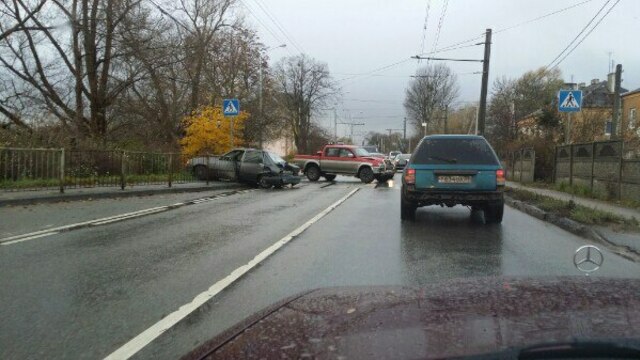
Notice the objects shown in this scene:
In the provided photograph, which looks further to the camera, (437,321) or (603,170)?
(603,170)

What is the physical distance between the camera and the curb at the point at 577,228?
7.71 meters

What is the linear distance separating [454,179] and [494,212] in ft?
3.80

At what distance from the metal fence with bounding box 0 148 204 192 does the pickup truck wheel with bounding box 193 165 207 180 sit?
2.70 meters

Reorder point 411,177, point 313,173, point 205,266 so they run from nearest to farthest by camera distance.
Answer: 1. point 205,266
2. point 411,177
3. point 313,173

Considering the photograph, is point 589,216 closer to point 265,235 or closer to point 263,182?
point 265,235

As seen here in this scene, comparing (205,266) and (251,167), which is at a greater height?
(251,167)

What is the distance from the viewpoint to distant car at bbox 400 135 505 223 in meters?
10.1

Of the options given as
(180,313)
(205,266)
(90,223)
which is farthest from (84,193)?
(180,313)

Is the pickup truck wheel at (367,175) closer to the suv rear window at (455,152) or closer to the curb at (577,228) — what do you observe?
the curb at (577,228)

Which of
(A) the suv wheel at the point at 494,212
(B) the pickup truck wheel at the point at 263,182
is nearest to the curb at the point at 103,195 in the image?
(B) the pickup truck wheel at the point at 263,182

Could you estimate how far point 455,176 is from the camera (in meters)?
10.1

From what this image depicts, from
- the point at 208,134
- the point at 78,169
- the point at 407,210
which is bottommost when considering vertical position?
the point at 407,210

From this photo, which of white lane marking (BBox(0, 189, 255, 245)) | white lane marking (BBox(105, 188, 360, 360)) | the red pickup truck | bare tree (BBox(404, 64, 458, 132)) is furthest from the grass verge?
bare tree (BBox(404, 64, 458, 132))

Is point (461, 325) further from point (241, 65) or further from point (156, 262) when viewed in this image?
point (241, 65)
